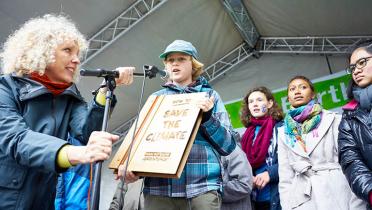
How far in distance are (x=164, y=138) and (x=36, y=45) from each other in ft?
2.42

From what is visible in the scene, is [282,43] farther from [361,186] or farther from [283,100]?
[361,186]

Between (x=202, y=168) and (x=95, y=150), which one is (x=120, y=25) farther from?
(x=95, y=150)

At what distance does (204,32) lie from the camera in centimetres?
532

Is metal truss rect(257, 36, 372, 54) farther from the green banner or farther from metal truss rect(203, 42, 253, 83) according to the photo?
the green banner

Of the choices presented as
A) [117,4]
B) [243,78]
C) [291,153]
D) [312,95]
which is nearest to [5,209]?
[291,153]

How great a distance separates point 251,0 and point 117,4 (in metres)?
2.07

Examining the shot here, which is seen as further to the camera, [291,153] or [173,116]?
[291,153]

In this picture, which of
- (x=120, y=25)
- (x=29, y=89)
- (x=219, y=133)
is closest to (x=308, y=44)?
(x=120, y=25)

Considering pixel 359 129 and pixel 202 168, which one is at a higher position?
pixel 359 129

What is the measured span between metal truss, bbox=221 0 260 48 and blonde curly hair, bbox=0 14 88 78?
3769 mm

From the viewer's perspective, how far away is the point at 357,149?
72.2 inches

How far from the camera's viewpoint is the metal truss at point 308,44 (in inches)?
198

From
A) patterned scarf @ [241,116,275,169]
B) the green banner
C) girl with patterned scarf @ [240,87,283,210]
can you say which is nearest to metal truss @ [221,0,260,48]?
the green banner

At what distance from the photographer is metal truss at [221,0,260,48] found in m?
4.99
